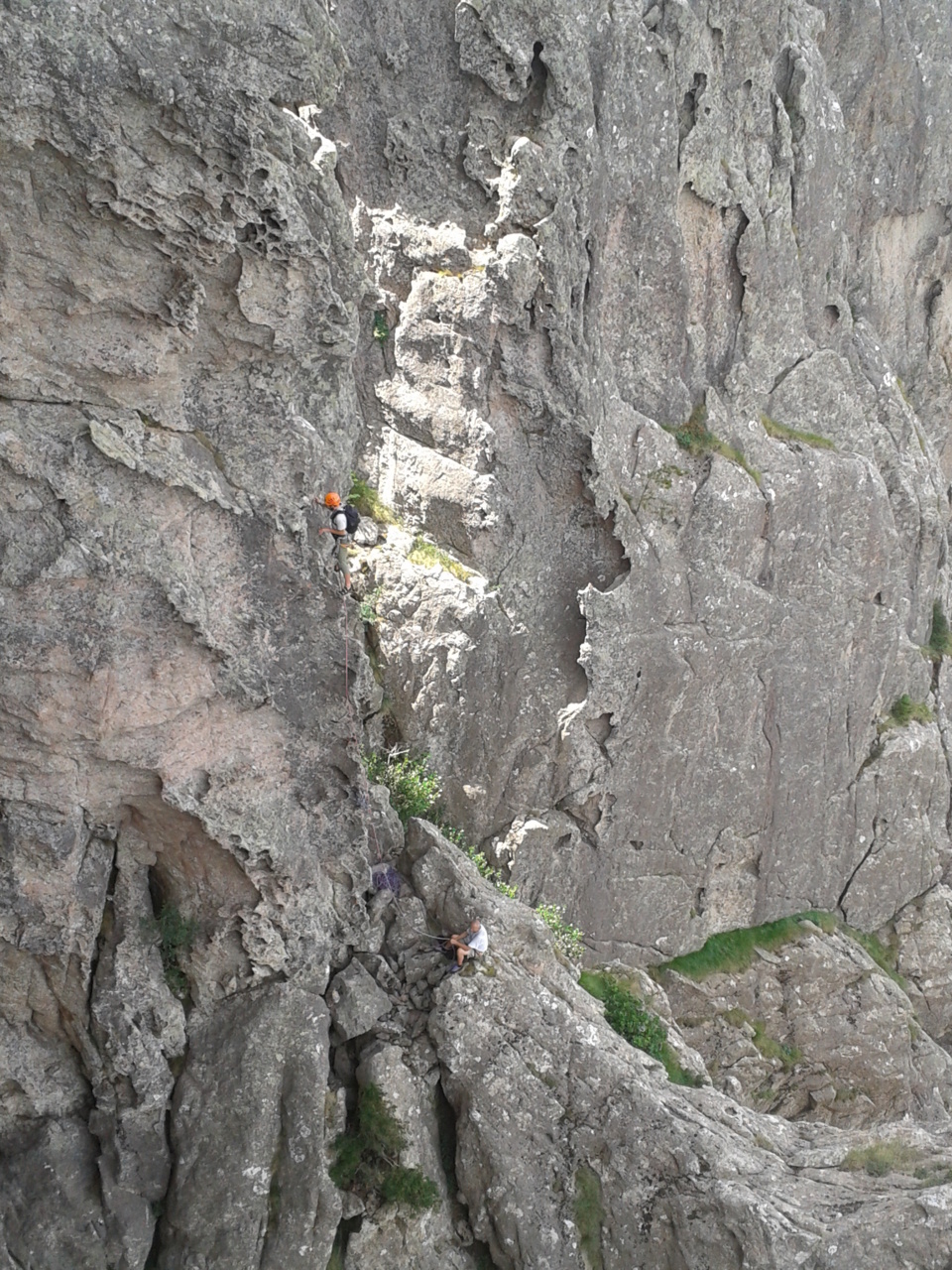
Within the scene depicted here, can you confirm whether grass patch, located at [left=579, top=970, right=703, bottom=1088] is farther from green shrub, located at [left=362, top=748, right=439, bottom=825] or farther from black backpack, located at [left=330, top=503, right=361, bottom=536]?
black backpack, located at [left=330, top=503, right=361, bottom=536]

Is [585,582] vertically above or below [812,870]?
above

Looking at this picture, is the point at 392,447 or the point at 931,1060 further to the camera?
the point at 931,1060

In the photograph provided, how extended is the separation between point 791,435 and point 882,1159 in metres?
16.9

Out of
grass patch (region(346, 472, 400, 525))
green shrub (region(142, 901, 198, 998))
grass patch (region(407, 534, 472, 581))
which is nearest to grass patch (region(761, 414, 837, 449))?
grass patch (region(407, 534, 472, 581))

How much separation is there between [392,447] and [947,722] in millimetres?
18126

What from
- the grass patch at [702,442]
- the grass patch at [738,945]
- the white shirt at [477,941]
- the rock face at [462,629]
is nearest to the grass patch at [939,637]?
the rock face at [462,629]

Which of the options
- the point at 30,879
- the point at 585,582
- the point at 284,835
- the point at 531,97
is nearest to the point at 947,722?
the point at 585,582

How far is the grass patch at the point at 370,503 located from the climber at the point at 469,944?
31.1ft

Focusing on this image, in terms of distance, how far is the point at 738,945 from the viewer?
989 inches

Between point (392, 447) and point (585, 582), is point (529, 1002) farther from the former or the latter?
point (392, 447)

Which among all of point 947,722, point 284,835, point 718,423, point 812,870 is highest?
point 718,423

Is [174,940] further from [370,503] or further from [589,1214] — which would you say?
[370,503]

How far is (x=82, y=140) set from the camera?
10.7 metres

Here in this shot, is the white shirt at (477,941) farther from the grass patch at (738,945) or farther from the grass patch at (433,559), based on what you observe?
the grass patch at (738,945)
